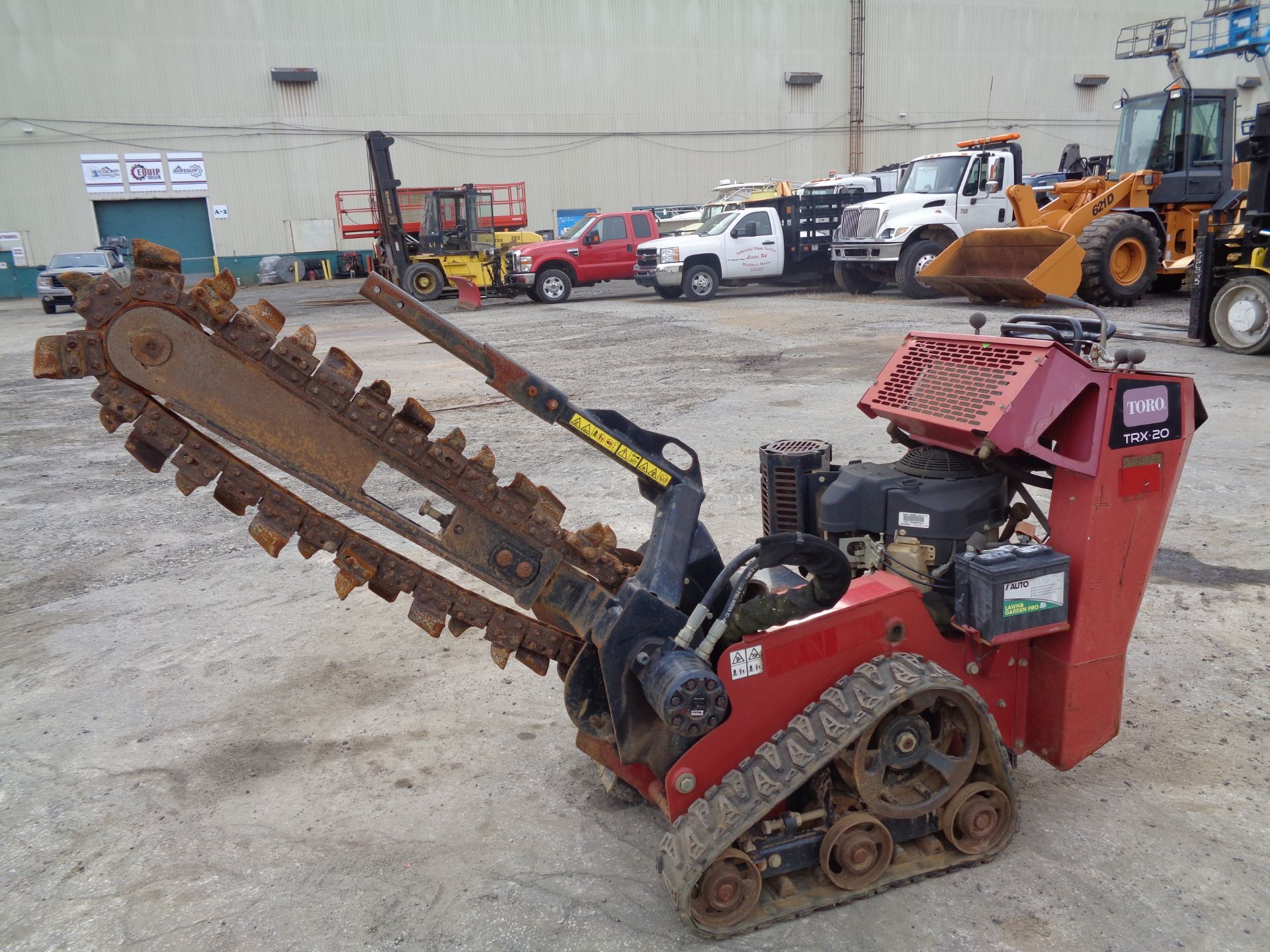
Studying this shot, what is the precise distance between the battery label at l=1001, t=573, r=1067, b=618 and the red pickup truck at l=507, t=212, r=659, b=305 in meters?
20.9

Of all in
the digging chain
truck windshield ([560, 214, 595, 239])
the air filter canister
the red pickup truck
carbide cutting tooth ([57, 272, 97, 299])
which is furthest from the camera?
truck windshield ([560, 214, 595, 239])

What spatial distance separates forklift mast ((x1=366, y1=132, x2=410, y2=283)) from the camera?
919 inches

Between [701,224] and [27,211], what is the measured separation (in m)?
25.7

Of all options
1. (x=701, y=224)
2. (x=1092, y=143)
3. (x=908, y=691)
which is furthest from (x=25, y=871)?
(x=1092, y=143)

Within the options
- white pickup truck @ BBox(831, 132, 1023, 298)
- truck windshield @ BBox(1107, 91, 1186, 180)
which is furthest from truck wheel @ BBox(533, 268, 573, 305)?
truck windshield @ BBox(1107, 91, 1186, 180)

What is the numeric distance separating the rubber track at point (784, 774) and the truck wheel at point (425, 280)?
73.4ft

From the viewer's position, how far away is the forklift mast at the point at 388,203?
Answer: 23344mm

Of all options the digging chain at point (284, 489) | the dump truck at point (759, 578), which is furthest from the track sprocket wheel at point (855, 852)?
the digging chain at point (284, 489)

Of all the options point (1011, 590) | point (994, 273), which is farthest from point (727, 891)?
point (994, 273)

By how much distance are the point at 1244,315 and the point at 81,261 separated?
26995mm

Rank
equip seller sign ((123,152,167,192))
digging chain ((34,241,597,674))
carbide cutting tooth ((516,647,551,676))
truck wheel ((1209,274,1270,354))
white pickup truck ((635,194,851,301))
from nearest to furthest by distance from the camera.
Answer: digging chain ((34,241,597,674)) < carbide cutting tooth ((516,647,551,676)) < truck wheel ((1209,274,1270,354)) < white pickup truck ((635,194,851,301)) < equip seller sign ((123,152,167,192))

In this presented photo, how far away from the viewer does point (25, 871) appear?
3.22m

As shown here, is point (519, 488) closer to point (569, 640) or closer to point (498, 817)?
point (569, 640)

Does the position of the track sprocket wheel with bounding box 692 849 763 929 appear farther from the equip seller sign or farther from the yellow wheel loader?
the equip seller sign
